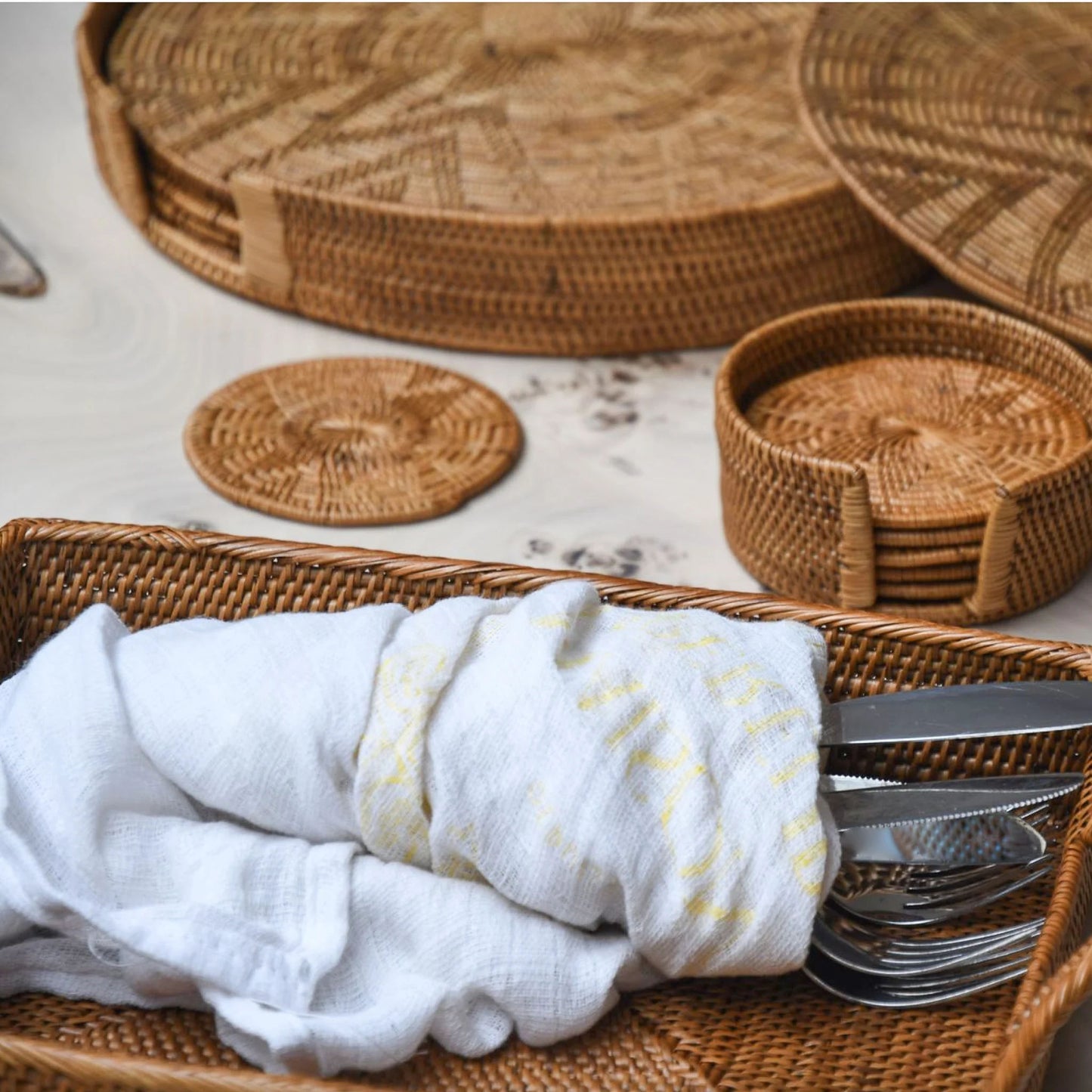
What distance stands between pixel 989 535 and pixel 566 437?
37 centimetres

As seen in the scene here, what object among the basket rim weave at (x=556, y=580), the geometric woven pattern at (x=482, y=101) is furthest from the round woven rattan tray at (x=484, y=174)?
the basket rim weave at (x=556, y=580)

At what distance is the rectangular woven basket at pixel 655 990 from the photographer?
49 cm

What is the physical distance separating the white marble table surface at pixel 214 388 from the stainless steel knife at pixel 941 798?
28cm

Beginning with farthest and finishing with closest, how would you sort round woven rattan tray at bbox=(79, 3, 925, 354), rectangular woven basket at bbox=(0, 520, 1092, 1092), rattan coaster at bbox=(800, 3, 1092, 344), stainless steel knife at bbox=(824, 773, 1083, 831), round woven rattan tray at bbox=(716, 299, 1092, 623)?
round woven rattan tray at bbox=(79, 3, 925, 354), rattan coaster at bbox=(800, 3, 1092, 344), round woven rattan tray at bbox=(716, 299, 1092, 623), stainless steel knife at bbox=(824, 773, 1083, 831), rectangular woven basket at bbox=(0, 520, 1092, 1092)

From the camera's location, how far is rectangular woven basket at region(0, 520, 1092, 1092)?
493 mm

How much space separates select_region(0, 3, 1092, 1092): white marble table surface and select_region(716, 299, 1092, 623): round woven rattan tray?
6 cm


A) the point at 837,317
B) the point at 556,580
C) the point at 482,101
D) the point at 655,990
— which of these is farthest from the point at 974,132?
the point at 655,990

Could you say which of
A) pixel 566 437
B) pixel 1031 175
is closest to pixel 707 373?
pixel 566 437

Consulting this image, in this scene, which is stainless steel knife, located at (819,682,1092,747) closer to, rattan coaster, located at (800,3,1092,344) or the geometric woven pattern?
rattan coaster, located at (800,3,1092,344)

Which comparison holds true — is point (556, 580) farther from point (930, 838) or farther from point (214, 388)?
point (214, 388)

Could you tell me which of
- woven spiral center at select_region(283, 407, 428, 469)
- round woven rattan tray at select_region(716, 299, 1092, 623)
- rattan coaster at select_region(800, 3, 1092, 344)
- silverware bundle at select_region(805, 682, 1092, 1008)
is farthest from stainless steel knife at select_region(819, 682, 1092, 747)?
woven spiral center at select_region(283, 407, 428, 469)

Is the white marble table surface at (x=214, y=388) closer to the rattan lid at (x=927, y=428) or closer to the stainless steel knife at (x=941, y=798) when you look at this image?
the rattan lid at (x=927, y=428)

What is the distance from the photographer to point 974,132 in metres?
A: 1.07

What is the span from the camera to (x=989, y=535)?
2.72 ft
